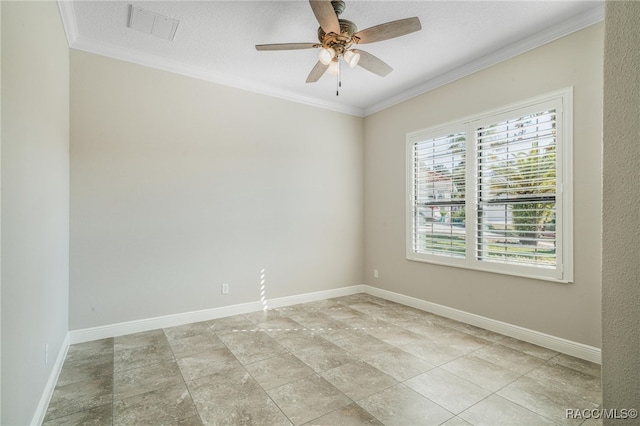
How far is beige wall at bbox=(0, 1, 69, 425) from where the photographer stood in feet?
4.94

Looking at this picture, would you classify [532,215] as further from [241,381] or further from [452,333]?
[241,381]

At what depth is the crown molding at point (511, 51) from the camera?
2731mm

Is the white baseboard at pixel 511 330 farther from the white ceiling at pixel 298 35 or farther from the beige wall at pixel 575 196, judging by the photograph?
the white ceiling at pixel 298 35

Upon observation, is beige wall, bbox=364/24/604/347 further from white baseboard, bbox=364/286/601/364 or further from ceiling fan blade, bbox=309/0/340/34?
ceiling fan blade, bbox=309/0/340/34

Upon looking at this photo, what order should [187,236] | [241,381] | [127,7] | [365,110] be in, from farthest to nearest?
[365,110] → [187,236] → [127,7] → [241,381]

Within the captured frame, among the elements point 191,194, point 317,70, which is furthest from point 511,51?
point 191,194

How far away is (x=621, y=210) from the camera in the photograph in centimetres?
84

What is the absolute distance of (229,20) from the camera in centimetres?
283

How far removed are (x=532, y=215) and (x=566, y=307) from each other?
0.88 meters

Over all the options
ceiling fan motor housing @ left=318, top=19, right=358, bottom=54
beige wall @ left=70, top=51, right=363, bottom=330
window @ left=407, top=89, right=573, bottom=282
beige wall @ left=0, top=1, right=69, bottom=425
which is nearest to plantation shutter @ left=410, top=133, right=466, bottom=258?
window @ left=407, top=89, right=573, bottom=282

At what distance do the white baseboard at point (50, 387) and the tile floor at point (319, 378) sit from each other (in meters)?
0.05

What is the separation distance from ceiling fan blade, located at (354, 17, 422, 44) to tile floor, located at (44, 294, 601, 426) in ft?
8.77

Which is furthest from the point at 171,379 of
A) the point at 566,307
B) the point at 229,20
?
the point at 566,307

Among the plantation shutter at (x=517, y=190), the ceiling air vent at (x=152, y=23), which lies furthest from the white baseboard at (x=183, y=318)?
the ceiling air vent at (x=152, y=23)
